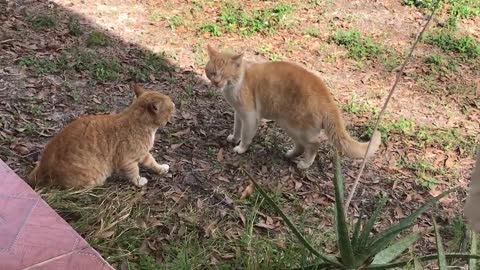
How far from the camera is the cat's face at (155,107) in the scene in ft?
13.0

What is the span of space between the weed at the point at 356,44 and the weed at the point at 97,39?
236 centimetres

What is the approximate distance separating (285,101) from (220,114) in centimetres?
93

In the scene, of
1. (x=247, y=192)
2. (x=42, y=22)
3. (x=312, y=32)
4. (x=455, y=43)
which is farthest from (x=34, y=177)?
(x=455, y=43)

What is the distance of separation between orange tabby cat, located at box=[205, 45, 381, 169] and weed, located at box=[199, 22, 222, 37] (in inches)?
66.1

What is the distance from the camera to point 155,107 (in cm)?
396

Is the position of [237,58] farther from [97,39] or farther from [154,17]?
[154,17]

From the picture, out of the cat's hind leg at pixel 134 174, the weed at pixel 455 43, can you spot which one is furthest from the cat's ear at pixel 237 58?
the weed at pixel 455 43

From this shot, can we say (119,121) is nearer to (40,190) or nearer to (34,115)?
(40,190)

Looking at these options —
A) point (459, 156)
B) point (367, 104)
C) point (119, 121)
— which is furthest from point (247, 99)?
point (459, 156)

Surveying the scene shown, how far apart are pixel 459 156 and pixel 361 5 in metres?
2.66

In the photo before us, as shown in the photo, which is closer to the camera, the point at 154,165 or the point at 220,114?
the point at 154,165

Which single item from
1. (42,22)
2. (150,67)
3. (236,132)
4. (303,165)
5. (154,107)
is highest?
(154,107)

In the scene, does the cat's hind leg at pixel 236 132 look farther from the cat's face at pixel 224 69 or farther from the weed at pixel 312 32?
the weed at pixel 312 32

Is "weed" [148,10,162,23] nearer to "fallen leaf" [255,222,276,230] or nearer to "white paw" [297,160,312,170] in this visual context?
"white paw" [297,160,312,170]
